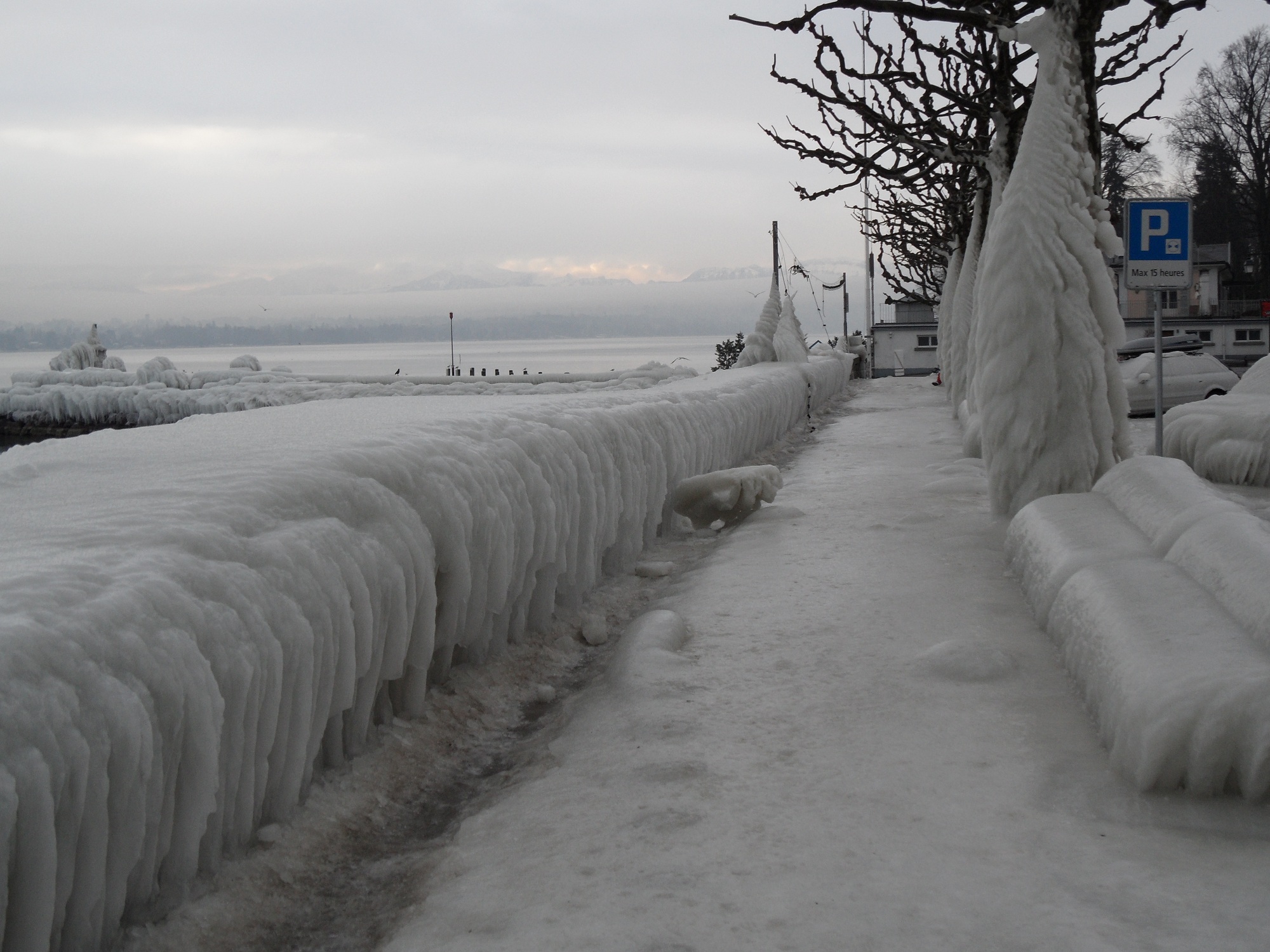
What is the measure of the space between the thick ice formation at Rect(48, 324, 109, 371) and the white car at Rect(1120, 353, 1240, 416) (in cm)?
2962

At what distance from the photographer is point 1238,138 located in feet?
151

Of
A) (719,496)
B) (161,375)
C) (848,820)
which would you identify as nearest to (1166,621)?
(848,820)

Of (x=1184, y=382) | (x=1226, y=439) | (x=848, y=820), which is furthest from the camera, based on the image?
(x=1184, y=382)

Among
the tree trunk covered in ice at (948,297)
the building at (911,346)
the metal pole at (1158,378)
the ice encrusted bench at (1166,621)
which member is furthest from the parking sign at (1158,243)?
the building at (911,346)

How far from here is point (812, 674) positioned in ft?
14.0

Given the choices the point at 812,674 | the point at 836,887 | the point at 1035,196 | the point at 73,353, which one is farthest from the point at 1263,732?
the point at 73,353

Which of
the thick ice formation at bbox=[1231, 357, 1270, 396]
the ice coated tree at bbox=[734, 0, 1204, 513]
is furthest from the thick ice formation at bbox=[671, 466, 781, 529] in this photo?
the thick ice formation at bbox=[1231, 357, 1270, 396]

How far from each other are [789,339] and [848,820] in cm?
1825

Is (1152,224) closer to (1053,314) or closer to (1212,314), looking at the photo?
(1053,314)

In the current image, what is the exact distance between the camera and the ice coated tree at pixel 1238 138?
44969 millimetres

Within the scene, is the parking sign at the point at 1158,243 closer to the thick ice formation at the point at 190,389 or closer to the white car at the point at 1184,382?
the white car at the point at 1184,382

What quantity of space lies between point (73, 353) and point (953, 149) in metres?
28.9

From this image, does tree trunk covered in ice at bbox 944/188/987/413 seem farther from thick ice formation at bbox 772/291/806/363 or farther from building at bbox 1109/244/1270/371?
building at bbox 1109/244/1270/371

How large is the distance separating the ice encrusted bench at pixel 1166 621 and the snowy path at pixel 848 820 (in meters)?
0.11
